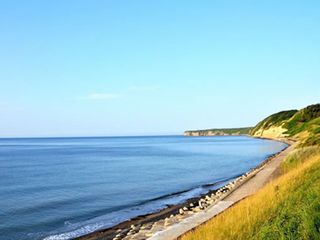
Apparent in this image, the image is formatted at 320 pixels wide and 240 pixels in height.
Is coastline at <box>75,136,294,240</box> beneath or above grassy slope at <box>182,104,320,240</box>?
beneath

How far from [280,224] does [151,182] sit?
30.8m

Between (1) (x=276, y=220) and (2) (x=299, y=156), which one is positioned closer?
(1) (x=276, y=220)

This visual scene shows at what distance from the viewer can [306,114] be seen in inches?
5502

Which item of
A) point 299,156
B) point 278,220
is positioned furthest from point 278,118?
point 278,220

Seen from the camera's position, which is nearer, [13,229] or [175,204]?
[13,229]

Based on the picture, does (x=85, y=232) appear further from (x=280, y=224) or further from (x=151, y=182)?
(x=151, y=182)

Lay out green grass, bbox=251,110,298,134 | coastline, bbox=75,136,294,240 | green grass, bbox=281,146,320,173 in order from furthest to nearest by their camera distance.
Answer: green grass, bbox=251,110,298,134 < green grass, bbox=281,146,320,173 < coastline, bbox=75,136,294,240

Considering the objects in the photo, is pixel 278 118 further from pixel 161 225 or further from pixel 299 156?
pixel 161 225

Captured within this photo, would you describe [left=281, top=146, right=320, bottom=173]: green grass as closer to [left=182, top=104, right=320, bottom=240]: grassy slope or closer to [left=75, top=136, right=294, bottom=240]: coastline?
[left=75, top=136, right=294, bottom=240]: coastline

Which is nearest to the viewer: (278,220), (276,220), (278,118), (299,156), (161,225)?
(278,220)

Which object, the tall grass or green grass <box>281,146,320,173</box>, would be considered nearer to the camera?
the tall grass

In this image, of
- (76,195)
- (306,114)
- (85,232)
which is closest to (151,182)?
(76,195)

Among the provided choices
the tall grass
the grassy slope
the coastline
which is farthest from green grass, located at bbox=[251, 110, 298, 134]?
the tall grass

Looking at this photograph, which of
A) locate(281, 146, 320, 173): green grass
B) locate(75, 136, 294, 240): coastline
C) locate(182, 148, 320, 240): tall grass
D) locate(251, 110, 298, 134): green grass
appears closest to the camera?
locate(182, 148, 320, 240): tall grass
